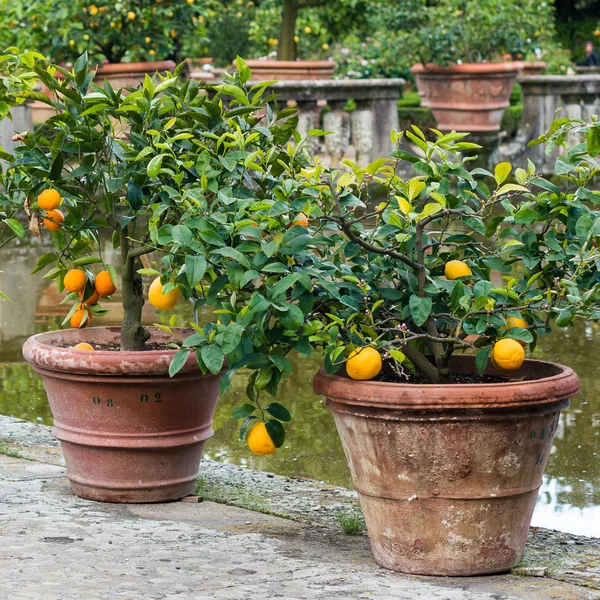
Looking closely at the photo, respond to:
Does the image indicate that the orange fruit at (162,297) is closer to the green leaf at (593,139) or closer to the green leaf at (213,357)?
the green leaf at (213,357)

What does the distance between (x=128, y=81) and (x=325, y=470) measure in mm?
8151

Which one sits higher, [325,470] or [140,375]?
[140,375]

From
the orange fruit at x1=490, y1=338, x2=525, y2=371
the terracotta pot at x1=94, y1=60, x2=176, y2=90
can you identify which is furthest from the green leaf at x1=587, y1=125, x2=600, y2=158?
the terracotta pot at x1=94, y1=60, x2=176, y2=90

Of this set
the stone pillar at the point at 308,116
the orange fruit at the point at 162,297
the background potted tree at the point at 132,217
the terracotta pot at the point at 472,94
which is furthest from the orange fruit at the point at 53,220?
the terracotta pot at the point at 472,94

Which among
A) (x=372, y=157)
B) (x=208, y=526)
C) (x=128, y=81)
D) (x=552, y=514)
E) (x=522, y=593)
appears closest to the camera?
(x=522, y=593)

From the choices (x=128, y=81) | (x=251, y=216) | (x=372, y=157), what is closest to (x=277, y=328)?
(x=251, y=216)

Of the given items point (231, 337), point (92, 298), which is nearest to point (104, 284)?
point (92, 298)

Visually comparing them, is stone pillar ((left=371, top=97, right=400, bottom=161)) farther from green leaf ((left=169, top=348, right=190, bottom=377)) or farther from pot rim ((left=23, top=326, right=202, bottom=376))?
green leaf ((left=169, top=348, right=190, bottom=377))

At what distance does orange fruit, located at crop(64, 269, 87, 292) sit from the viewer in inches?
158

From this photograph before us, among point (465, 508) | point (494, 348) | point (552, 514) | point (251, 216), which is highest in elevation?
point (251, 216)

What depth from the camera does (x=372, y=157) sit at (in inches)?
444

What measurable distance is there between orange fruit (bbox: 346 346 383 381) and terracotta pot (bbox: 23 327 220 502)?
0.74 m

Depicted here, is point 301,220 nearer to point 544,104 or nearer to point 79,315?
point 79,315

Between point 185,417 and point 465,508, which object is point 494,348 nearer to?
point 465,508
